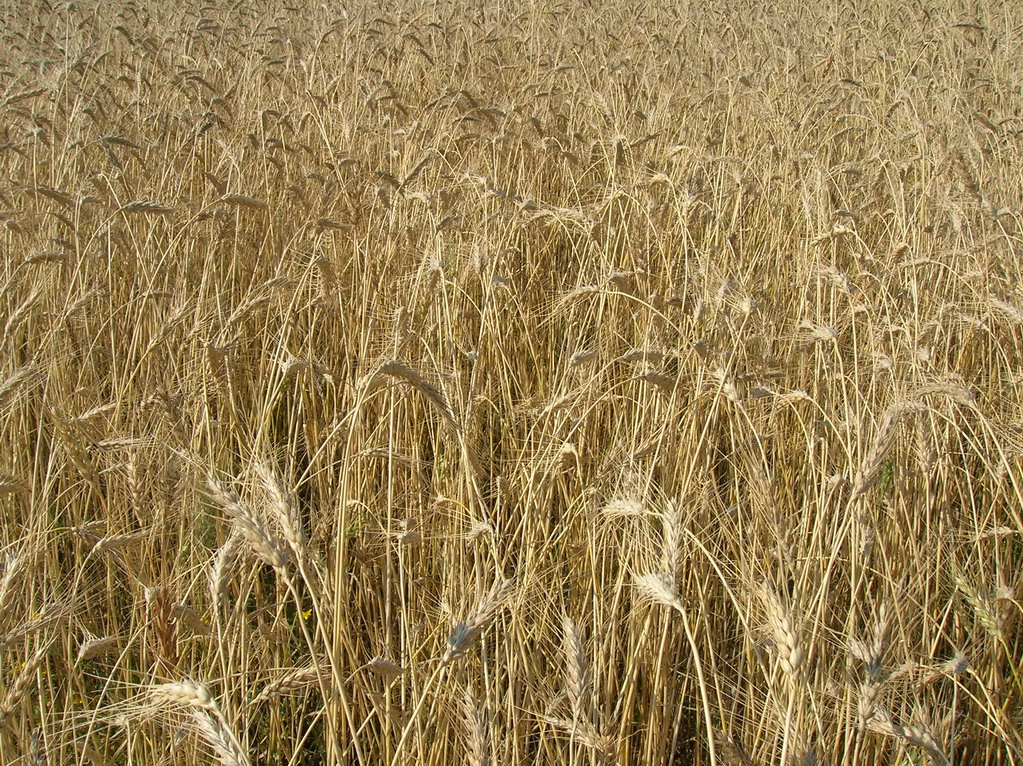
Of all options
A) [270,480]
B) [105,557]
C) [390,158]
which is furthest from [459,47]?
[270,480]

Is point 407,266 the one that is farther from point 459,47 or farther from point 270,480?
point 459,47

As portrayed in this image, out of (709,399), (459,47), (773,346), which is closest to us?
(709,399)

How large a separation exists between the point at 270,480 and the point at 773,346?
1683mm

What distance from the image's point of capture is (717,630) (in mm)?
1715

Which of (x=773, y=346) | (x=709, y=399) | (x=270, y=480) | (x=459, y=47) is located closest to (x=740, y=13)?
(x=459, y=47)

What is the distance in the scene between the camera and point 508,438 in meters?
2.09

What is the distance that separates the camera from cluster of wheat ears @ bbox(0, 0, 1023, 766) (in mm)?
1261

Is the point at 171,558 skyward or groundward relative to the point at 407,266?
groundward

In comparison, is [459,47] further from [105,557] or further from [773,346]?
[105,557]

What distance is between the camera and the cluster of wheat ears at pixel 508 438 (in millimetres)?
1261

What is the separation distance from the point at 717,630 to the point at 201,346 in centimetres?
139

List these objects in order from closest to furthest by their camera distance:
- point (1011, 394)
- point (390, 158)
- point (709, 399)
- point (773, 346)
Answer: point (709, 399) → point (1011, 394) → point (773, 346) → point (390, 158)

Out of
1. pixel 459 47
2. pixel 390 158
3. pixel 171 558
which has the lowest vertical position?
pixel 171 558

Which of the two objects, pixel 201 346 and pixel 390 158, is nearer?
pixel 201 346
